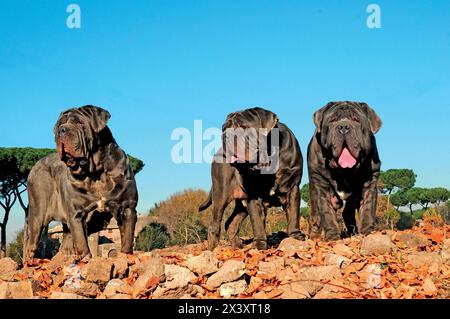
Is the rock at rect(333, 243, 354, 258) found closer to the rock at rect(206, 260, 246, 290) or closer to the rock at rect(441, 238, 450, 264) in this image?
the rock at rect(441, 238, 450, 264)

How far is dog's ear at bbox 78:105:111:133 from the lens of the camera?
667 cm

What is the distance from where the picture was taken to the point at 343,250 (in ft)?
17.6

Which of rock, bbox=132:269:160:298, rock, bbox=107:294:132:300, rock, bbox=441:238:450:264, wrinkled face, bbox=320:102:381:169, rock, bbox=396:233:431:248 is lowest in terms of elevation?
rock, bbox=107:294:132:300

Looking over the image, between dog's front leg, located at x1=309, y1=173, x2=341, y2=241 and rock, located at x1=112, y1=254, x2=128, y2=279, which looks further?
dog's front leg, located at x1=309, y1=173, x2=341, y2=241

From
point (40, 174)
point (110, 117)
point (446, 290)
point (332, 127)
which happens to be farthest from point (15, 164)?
point (446, 290)

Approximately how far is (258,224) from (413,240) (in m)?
1.86

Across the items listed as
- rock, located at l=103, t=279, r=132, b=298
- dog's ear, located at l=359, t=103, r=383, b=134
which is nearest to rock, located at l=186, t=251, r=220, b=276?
rock, located at l=103, t=279, r=132, b=298

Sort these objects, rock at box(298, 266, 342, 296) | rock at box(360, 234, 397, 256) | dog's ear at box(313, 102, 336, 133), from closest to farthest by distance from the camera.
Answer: rock at box(298, 266, 342, 296)
rock at box(360, 234, 397, 256)
dog's ear at box(313, 102, 336, 133)

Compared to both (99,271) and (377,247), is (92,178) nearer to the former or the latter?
(99,271)

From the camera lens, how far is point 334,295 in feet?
14.4

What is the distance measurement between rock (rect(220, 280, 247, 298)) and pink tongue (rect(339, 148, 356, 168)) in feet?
6.56
